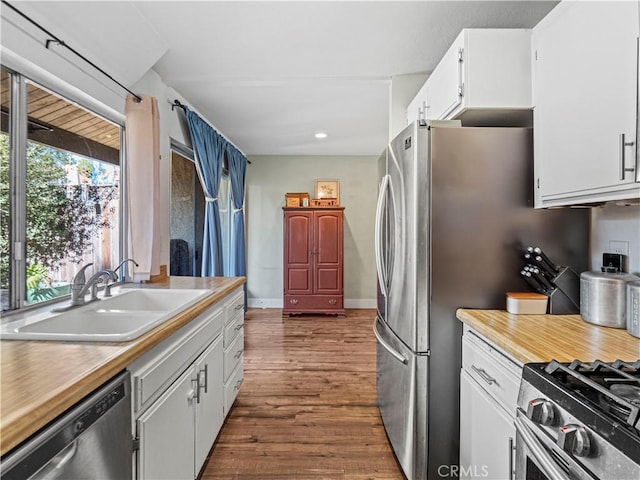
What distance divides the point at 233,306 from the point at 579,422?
1919mm

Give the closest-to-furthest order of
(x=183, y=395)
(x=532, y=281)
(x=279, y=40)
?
1. (x=183, y=395)
2. (x=532, y=281)
3. (x=279, y=40)

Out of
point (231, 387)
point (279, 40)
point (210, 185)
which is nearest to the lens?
point (279, 40)

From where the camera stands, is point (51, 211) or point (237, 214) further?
point (237, 214)

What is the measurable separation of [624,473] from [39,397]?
1.21 metres

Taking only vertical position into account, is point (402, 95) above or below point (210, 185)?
above

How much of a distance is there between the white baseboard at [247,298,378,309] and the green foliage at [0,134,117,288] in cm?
369

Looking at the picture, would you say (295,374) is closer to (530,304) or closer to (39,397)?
(530,304)

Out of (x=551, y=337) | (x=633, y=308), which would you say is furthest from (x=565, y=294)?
(x=551, y=337)

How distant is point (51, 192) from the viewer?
1743 millimetres

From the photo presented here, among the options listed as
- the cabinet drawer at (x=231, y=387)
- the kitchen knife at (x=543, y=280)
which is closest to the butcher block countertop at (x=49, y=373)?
the cabinet drawer at (x=231, y=387)

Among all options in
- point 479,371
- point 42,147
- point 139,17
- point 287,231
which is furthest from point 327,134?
point 479,371

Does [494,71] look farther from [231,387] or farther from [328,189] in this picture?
[328,189]

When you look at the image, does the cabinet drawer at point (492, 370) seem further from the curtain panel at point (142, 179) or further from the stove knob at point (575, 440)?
the curtain panel at point (142, 179)

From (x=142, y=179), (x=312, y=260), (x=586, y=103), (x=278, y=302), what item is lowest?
(x=278, y=302)
